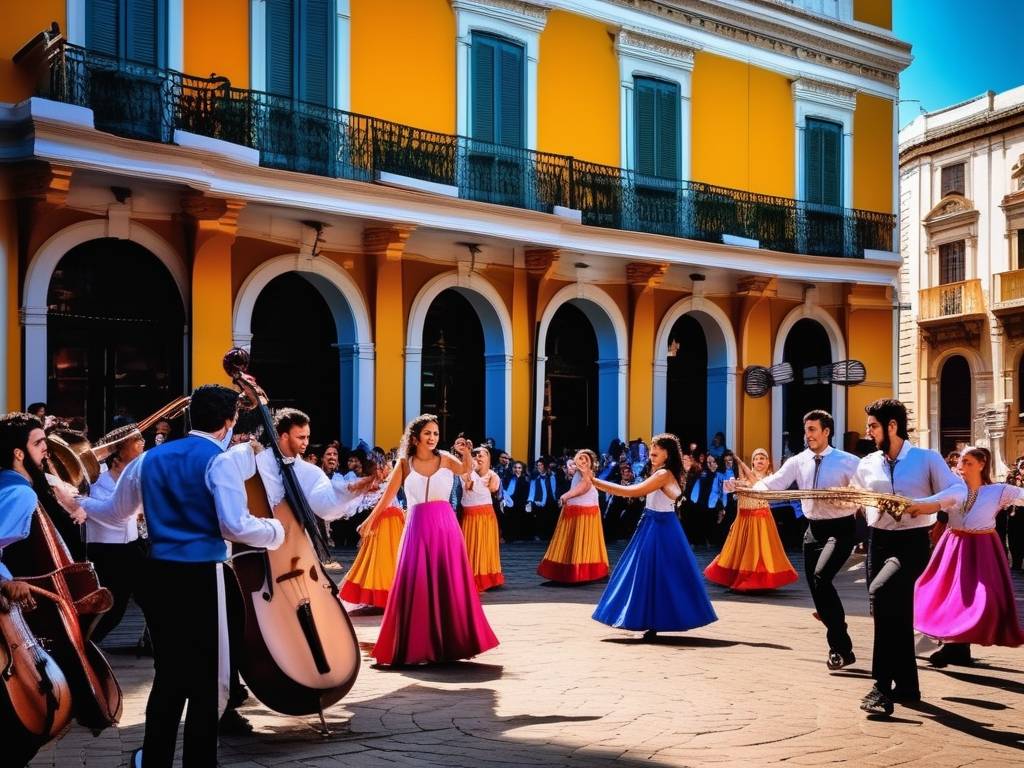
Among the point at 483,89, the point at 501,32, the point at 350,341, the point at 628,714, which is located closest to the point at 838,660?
the point at 628,714

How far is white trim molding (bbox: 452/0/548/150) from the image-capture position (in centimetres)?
1933

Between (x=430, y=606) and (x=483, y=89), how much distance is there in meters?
12.4

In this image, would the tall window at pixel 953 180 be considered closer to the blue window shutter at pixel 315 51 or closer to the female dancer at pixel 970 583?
the blue window shutter at pixel 315 51

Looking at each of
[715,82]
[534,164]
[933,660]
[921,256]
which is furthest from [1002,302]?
[933,660]

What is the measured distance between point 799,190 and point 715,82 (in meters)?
2.95

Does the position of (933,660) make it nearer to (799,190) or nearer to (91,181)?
(91,181)

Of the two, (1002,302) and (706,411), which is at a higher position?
(1002,302)

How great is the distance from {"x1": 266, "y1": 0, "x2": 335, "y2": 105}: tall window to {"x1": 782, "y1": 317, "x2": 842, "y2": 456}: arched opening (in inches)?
464

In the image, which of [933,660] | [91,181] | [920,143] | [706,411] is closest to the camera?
[933,660]

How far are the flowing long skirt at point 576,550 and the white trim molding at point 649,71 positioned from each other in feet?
29.1

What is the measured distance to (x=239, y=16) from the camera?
16.9 meters

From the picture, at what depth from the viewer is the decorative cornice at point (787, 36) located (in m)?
22.2

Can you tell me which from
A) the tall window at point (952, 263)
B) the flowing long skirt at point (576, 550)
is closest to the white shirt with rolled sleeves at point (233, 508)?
the flowing long skirt at point (576, 550)

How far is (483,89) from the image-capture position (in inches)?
773
